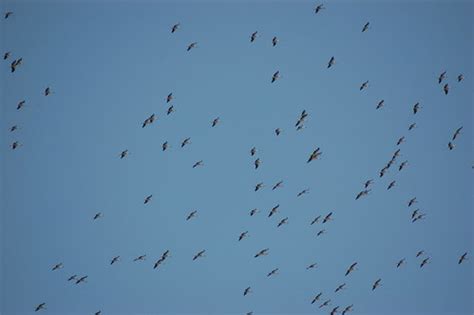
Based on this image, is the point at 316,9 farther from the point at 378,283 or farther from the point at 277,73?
the point at 378,283

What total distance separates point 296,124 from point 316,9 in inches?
193

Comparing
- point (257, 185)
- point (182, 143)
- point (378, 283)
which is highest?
point (182, 143)

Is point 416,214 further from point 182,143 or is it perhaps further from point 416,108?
point 182,143

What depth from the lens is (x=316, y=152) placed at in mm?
43719

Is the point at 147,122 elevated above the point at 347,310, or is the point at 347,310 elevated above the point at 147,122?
the point at 147,122

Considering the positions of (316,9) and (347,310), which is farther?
(347,310)

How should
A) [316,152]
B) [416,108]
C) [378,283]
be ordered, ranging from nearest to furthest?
[316,152]
[416,108]
[378,283]

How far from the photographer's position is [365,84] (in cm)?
4719

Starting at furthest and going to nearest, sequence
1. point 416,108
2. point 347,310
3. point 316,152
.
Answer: point 347,310 → point 416,108 → point 316,152

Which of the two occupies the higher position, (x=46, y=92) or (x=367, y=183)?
(x=46, y=92)

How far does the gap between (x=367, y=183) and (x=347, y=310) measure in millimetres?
13272

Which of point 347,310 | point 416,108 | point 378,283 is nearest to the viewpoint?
point 416,108

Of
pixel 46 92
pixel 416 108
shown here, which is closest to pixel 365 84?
pixel 416 108

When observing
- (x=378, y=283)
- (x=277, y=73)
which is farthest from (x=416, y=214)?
(x=277, y=73)
